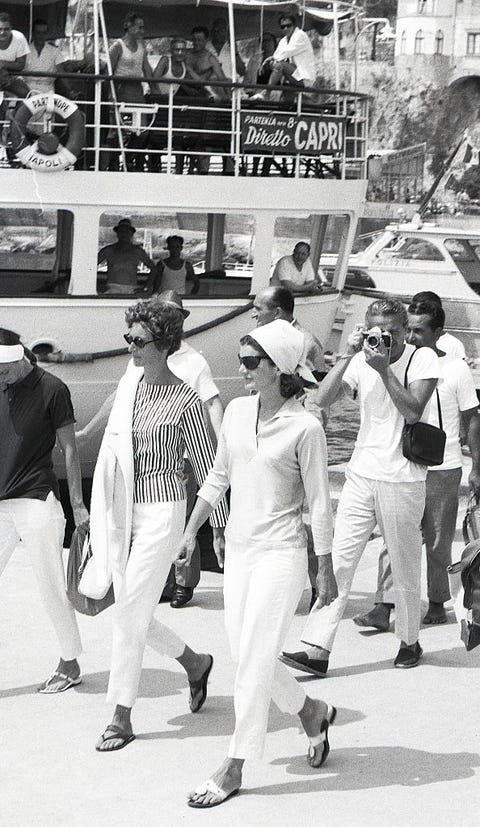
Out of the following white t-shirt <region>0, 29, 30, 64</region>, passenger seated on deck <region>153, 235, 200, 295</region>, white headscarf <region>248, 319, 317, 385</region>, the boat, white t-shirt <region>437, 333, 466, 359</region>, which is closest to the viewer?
white headscarf <region>248, 319, 317, 385</region>

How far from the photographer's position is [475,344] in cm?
1722

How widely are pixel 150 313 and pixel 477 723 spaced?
2108 mm

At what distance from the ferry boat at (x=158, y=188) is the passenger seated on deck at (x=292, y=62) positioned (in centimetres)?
22

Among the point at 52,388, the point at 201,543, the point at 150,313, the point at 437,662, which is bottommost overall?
the point at 201,543

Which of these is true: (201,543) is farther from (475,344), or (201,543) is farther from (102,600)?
(475,344)

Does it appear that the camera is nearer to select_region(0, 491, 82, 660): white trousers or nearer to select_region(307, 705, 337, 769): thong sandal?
select_region(0, 491, 82, 660): white trousers

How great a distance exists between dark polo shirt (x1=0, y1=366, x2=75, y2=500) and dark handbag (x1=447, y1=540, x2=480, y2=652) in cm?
177

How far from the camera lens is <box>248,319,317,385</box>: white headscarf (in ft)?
15.0

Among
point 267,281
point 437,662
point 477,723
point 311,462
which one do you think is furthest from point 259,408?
point 267,281

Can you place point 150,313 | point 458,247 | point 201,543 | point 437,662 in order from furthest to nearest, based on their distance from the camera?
1. point 458,247
2. point 201,543
3. point 437,662
4. point 150,313

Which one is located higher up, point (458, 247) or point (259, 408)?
point (259, 408)

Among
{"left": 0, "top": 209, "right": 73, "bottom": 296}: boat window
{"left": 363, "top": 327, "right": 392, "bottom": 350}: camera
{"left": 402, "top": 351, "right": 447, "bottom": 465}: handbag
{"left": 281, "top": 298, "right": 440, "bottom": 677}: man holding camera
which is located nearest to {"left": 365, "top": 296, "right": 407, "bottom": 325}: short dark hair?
{"left": 281, "top": 298, "right": 440, "bottom": 677}: man holding camera

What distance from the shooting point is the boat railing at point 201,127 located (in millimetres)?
12305

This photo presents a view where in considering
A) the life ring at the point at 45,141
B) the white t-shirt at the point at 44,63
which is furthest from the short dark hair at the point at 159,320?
the white t-shirt at the point at 44,63
